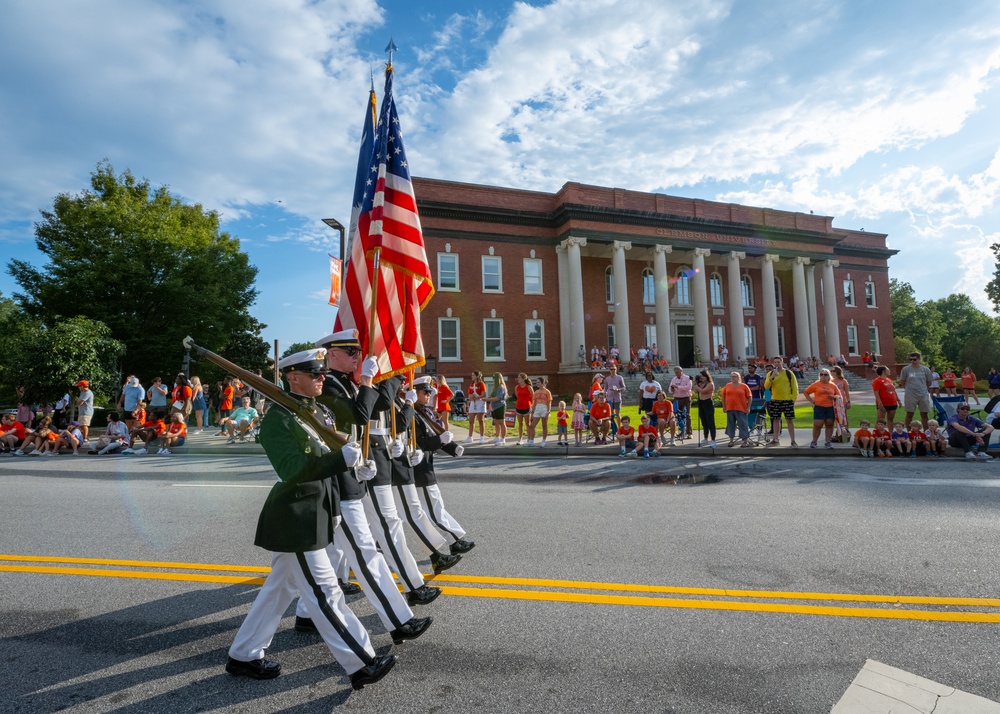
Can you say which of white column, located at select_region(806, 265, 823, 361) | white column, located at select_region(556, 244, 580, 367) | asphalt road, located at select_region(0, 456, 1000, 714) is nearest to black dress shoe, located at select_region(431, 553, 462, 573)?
asphalt road, located at select_region(0, 456, 1000, 714)

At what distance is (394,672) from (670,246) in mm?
33888

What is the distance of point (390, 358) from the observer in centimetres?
510

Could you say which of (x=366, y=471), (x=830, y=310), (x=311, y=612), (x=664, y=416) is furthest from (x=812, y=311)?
(x=311, y=612)

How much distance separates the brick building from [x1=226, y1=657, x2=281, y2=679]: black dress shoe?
27995 mm

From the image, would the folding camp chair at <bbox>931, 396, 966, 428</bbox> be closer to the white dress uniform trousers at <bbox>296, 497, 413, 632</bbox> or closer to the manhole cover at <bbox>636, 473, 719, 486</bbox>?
the manhole cover at <bbox>636, 473, 719, 486</bbox>

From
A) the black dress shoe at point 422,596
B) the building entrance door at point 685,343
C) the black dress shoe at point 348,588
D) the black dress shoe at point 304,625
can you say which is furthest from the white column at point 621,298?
the black dress shoe at point 304,625

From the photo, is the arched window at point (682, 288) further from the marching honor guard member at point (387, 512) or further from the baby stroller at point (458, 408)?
the marching honor guard member at point (387, 512)

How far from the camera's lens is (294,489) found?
10.3 feet

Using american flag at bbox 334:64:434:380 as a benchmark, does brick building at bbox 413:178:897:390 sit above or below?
above

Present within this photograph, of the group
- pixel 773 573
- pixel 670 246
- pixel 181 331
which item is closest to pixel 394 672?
pixel 773 573

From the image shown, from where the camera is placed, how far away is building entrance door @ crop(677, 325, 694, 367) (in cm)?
3772

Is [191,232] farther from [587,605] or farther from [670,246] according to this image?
[587,605]

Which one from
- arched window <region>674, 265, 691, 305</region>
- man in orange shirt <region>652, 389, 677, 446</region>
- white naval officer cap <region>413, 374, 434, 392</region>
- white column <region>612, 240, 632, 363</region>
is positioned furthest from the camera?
arched window <region>674, 265, 691, 305</region>

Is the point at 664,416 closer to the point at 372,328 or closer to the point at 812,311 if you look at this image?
the point at 372,328
